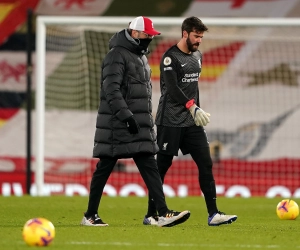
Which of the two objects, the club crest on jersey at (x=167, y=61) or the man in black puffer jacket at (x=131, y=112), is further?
the club crest on jersey at (x=167, y=61)

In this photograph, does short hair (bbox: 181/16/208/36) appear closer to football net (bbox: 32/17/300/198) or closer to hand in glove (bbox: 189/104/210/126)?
hand in glove (bbox: 189/104/210/126)

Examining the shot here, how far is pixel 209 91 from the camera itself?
72.1ft

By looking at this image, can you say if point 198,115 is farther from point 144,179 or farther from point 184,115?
point 144,179

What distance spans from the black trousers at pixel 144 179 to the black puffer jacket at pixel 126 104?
11 centimetres

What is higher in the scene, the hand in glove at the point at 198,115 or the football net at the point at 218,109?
the hand in glove at the point at 198,115

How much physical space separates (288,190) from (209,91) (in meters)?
4.31

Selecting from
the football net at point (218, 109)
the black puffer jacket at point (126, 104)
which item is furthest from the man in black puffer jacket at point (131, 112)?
the football net at point (218, 109)

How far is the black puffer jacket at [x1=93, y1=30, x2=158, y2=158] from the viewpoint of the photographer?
8.99 meters

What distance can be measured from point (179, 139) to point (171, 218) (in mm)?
968

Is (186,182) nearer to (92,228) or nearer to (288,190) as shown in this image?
(288,190)

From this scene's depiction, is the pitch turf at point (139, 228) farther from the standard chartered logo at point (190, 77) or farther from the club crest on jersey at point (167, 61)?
the club crest on jersey at point (167, 61)

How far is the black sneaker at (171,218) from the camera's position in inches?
347

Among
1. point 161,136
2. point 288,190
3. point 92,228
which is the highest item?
point 161,136

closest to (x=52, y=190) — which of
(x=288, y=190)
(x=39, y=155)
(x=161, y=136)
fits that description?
(x=39, y=155)
